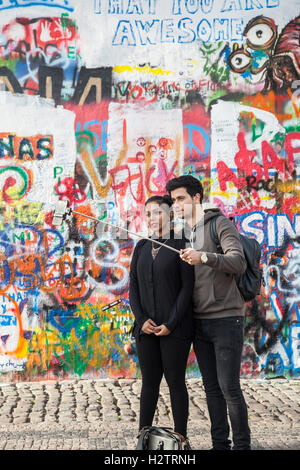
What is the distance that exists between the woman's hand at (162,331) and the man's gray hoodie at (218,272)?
0.78ft

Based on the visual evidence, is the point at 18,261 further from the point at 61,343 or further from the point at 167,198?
the point at 167,198

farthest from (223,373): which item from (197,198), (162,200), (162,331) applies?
(162,200)

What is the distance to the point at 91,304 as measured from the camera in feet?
27.9

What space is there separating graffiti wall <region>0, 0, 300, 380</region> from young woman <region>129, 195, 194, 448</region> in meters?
2.96

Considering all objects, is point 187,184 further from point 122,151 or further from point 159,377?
point 122,151

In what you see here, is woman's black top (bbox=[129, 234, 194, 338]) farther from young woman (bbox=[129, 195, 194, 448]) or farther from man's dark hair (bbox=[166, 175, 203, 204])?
man's dark hair (bbox=[166, 175, 203, 204])

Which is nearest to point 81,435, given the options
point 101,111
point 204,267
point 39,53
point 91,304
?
point 204,267

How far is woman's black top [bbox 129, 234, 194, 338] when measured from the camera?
5371 mm

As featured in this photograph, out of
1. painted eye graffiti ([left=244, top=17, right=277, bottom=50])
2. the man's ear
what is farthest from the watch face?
painted eye graffiti ([left=244, top=17, right=277, bottom=50])

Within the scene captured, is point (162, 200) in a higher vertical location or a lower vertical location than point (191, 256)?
higher

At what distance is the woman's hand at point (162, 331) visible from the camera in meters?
5.38

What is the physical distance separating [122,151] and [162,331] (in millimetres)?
3628

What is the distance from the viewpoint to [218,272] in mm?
5227

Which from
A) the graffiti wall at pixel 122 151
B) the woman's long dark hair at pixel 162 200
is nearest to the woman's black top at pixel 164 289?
the woman's long dark hair at pixel 162 200
